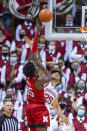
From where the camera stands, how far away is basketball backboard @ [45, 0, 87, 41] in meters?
7.62

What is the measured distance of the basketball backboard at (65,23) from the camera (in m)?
7.62

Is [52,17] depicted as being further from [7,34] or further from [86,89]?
[7,34]

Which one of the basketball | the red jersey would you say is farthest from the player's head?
the basketball

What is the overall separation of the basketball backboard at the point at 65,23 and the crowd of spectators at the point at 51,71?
119 centimetres

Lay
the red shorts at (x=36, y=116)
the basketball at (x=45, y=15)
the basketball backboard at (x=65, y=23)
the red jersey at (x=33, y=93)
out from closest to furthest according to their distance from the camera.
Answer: the red jersey at (x=33, y=93)
the red shorts at (x=36, y=116)
the basketball at (x=45, y=15)
the basketball backboard at (x=65, y=23)

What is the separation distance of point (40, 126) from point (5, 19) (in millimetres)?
5323

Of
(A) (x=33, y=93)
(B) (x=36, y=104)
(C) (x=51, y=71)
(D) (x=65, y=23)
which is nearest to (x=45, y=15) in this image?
(D) (x=65, y=23)

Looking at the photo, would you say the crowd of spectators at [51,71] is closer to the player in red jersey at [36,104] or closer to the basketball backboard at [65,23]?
the basketball backboard at [65,23]

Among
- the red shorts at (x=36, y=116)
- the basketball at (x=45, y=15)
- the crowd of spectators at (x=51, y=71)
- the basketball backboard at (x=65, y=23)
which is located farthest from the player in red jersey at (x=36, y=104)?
the crowd of spectators at (x=51, y=71)

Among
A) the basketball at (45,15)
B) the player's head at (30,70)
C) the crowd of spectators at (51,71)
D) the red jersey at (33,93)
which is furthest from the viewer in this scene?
the crowd of spectators at (51,71)

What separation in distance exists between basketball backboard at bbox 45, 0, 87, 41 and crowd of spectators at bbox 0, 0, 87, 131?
1186mm

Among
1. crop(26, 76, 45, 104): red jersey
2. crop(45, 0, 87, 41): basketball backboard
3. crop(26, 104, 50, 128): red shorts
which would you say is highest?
crop(45, 0, 87, 41): basketball backboard

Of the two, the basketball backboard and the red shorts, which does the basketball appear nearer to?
the basketball backboard

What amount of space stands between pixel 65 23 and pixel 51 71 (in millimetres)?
1784
